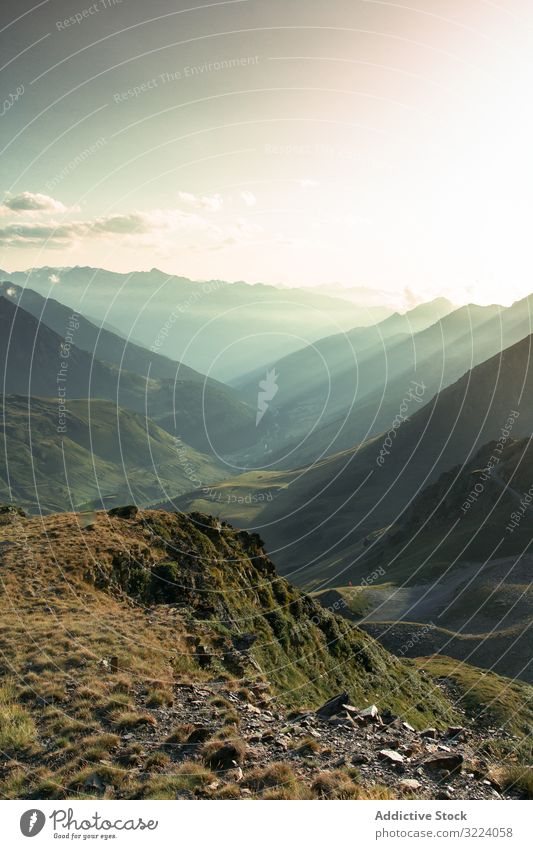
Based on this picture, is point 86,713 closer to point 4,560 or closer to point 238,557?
point 4,560

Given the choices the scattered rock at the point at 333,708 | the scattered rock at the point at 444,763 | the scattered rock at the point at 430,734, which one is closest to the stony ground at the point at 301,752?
the scattered rock at the point at 444,763

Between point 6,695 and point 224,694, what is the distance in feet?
27.4

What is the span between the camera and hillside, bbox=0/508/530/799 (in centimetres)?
1588

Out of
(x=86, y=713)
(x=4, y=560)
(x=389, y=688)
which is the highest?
(x=4, y=560)

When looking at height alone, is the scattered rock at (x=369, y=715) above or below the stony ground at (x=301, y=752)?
below

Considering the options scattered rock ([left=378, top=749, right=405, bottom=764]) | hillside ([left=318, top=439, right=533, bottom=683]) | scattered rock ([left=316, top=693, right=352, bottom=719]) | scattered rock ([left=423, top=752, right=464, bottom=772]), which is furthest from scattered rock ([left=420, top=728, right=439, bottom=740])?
hillside ([left=318, top=439, right=533, bottom=683])

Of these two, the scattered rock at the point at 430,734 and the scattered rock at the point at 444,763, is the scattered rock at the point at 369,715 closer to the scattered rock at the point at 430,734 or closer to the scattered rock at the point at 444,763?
the scattered rock at the point at 430,734

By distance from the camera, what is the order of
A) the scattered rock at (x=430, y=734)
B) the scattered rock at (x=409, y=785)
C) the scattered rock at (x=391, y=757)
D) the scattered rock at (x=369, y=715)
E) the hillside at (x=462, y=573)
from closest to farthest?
the scattered rock at (x=409, y=785)
the scattered rock at (x=391, y=757)
the scattered rock at (x=369, y=715)
the scattered rock at (x=430, y=734)
the hillside at (x=462, y=573)

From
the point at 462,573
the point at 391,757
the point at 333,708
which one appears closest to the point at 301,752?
the point at 391,757

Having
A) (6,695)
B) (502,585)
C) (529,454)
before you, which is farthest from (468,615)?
(6,695)

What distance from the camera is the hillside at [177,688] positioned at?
15.9m

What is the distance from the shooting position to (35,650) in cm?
2253

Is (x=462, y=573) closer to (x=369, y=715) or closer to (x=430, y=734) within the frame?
(x=430, y=734)
